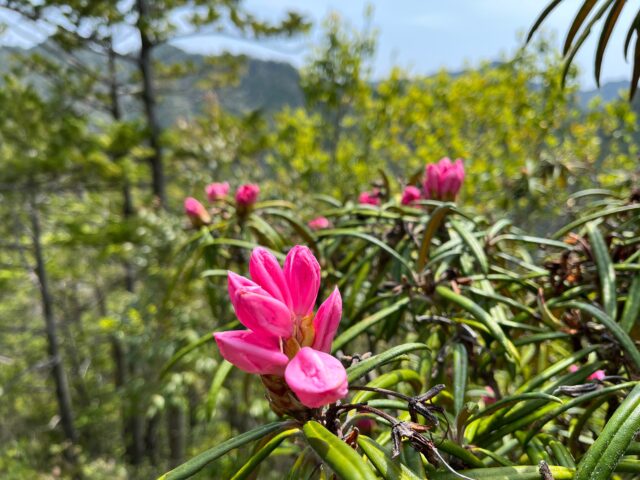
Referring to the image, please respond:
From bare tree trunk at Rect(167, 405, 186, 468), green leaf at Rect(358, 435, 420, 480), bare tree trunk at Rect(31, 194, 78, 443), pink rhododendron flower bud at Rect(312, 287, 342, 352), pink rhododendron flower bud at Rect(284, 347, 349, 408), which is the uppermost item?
pink rhododendron flower bud at Rect(312, 287, 342, 352)

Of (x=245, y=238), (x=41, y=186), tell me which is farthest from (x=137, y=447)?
(x=245, y=238)

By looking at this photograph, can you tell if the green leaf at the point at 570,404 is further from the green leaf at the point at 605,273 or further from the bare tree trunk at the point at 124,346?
the bare tree trunk at the point at 124,346

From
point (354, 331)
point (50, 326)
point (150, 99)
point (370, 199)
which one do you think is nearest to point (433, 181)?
point (370, 199)

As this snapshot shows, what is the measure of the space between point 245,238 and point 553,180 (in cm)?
140

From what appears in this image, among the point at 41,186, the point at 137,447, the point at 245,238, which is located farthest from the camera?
the point at 137,447

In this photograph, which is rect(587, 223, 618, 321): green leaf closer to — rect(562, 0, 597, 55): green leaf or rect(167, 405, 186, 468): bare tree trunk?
rect(562, 0, 597, 55): green leaf

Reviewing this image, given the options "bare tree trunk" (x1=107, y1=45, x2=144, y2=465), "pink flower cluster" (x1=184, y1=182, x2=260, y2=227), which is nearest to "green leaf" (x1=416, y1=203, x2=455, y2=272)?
"pink flower cluster" (x1=184, y1=182, x2=260, y2=227)

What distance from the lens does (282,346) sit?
0.41 m

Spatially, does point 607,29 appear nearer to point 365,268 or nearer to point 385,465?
point 365,268

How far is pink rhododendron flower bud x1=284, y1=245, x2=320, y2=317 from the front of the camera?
417 millimetres

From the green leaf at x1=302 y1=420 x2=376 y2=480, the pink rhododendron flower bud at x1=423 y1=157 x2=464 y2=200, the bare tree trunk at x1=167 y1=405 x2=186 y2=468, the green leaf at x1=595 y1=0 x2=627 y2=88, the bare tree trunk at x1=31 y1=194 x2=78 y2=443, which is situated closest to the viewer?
the green leaf at x1=302 y1=420 x2=376 y2=480

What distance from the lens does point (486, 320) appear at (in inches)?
23.3

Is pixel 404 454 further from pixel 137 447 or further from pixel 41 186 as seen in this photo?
pixel 137 447

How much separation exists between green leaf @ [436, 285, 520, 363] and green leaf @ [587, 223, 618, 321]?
0.51 ft
